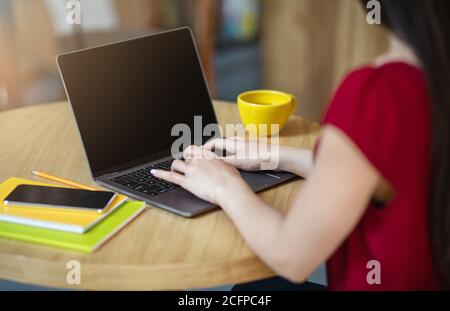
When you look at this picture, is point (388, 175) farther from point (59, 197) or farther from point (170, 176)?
point (59, 197)

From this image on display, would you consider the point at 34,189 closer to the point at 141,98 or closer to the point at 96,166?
the point at 96,166

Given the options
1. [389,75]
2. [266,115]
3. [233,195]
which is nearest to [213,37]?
[266,115]

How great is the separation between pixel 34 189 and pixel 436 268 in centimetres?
64

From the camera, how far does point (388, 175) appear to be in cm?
80

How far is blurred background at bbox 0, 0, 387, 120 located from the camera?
280cm

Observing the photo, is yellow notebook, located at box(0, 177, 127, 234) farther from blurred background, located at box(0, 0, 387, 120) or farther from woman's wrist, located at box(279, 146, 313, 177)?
blurred background, located at box(0, 0, 387, 120)

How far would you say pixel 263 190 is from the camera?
1.07 metres

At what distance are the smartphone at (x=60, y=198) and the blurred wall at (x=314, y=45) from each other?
85.6 inches

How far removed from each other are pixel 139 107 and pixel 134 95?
1.0 inches

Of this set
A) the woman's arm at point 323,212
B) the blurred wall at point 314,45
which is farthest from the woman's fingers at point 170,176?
the blurred wall at point 314,45

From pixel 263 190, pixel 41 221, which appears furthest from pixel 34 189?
pixel 263 190

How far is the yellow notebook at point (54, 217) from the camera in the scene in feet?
2.98

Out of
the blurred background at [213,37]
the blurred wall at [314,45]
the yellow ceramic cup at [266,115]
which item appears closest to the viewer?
the yellow ceramic cup at [266,115]

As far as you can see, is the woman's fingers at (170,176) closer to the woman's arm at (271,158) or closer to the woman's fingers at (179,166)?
the woman's fingers at (179,166)
